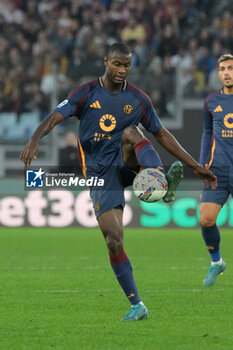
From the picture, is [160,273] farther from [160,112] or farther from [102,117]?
[160,112]

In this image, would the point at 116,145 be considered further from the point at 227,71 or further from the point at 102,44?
the point at 102,44

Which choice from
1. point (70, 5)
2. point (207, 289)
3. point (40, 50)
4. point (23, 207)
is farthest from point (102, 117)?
point (70, 5)

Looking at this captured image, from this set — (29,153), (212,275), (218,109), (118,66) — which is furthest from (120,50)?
(212,275)

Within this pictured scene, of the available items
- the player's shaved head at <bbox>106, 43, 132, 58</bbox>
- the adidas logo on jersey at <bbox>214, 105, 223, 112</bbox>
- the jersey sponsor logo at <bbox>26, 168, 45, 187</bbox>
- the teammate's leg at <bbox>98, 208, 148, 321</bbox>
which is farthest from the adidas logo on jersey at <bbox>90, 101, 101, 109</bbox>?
the adidas logo on jersey at <bbox>214, 105, 223, 112</bbox>

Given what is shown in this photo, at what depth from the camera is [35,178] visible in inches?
241

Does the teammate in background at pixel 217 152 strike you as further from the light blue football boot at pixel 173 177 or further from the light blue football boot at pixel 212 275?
the light blue football boot at pixel 173 177

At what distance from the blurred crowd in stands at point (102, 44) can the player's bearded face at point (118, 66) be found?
31.9 feet

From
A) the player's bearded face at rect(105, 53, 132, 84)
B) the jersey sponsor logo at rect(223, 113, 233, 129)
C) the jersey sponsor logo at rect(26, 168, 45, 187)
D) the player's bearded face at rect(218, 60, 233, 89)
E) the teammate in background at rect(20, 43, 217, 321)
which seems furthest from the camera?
the jersey sponsor logo at rect(223, 113, 233, 129)

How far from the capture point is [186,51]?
736 inches

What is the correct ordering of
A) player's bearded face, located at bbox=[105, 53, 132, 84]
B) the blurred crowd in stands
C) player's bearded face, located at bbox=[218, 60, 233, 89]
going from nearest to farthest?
player's bearded face, located at bbox=[105, 53, 132, 84] < player's bearded face, located at bbox=[218, 60, 233, 89] < the blurred crowd in stands

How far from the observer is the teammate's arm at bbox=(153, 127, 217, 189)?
19.6 feet

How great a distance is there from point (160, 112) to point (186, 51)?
3143mm

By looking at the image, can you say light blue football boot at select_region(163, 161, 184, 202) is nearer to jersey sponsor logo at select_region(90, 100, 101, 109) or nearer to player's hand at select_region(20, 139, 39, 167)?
jersey sponsor logo at select_region(90, 100, 101, 109)

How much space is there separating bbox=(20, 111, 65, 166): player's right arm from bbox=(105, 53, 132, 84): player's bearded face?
20.9 inches
